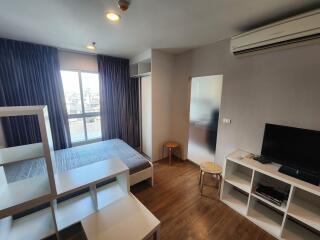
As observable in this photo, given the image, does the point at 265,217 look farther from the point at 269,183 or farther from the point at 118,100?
the point at 118,100

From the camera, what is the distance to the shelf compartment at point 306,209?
58.1 inches

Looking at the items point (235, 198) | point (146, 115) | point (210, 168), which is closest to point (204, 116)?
point (210, 168)

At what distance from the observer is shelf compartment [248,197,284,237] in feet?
5.70

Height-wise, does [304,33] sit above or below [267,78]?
above

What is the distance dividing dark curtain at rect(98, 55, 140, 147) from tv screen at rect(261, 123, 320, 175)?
10.1 feet

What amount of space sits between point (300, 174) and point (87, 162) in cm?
305

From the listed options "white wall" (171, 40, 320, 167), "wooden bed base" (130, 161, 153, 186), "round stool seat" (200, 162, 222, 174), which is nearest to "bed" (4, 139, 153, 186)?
"wooden bed base" (130, 161, 153, 186)

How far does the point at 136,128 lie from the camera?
4.08m

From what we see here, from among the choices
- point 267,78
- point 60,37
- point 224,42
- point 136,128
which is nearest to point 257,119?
point 267,78

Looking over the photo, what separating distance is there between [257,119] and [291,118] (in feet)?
1.23

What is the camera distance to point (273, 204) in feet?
5.63

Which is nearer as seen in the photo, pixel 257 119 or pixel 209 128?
pixel 257 119

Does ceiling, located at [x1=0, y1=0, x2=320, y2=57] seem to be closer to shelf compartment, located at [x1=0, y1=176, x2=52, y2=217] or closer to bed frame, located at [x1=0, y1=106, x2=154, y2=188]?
bed frame, located at [x1=0, y1=106, x2=154, y2=188]

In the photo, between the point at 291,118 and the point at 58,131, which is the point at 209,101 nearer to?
the point at 291,118
